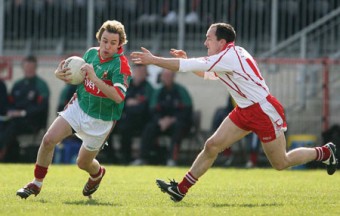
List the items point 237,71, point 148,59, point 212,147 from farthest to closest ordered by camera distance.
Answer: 1. point 212,147
2. point 237,71
3. point 148,59

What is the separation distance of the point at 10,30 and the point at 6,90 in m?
3.26

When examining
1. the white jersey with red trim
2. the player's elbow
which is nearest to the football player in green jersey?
the player's elbow

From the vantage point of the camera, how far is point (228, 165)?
777 inches

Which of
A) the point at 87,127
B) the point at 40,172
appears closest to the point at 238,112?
the point at 87,127

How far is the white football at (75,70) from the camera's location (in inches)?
435

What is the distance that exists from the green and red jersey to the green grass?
1001 mm

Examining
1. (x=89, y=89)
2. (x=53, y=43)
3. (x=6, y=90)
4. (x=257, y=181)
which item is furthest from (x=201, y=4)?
(x=89, y=89)

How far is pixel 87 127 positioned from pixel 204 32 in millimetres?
11432

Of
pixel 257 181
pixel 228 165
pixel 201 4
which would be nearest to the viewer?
pixel 257 181

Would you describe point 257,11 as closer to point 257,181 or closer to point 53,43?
point 53,43

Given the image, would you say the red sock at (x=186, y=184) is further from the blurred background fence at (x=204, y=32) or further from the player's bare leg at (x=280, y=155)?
the blurred background fence at (x=204, y=32)

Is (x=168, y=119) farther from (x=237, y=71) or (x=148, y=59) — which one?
(x=148, y=59)

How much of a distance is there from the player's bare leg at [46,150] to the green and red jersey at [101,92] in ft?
1.09

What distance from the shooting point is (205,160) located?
11352 mm
